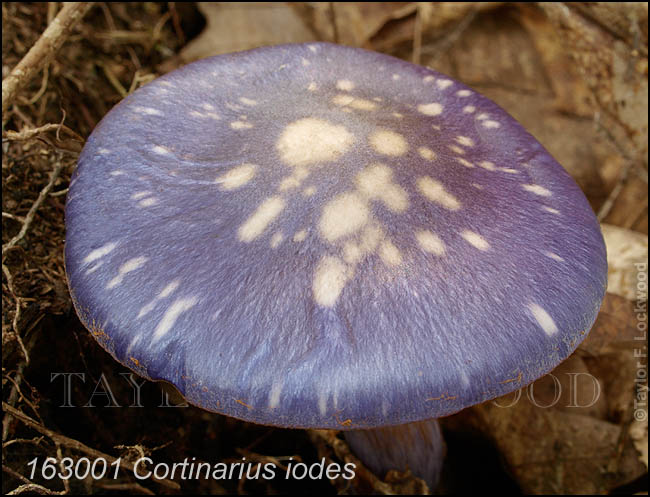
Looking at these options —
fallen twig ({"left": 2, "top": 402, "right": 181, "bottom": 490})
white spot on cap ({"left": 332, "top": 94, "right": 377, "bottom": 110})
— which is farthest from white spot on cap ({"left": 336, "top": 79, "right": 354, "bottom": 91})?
fallen twig ({"left": 2, "top": 402, "right": 181, "bottom": 490})

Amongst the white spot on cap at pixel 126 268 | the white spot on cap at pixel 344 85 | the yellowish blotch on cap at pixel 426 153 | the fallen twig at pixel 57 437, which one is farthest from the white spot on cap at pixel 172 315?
the white spot on cap at pixel 344 85

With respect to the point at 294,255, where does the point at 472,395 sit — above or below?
below

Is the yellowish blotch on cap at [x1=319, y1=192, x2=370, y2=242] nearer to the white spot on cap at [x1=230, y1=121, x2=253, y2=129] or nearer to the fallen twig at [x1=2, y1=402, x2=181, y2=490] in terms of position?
the white spot on cap at [x1=230, y1=121, x2=253, y2=129]

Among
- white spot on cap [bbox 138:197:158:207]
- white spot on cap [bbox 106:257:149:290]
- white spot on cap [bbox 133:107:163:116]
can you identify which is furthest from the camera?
white spot on cap [bbox 133:107:163:116]

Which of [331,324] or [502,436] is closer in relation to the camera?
[331,324]

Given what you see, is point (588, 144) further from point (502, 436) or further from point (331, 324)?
point (331, 324)

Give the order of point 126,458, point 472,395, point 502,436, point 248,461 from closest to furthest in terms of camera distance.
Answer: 1. point 472,395
2. point 126,458
3. point 248,461
4. point 502,436

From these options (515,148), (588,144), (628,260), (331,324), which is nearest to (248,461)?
(331,324)

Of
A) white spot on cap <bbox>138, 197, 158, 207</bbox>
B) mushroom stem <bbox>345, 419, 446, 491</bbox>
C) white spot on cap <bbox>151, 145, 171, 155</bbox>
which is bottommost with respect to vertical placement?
mushroom stem <bbox>345, 419, 446, 491</bbox>
